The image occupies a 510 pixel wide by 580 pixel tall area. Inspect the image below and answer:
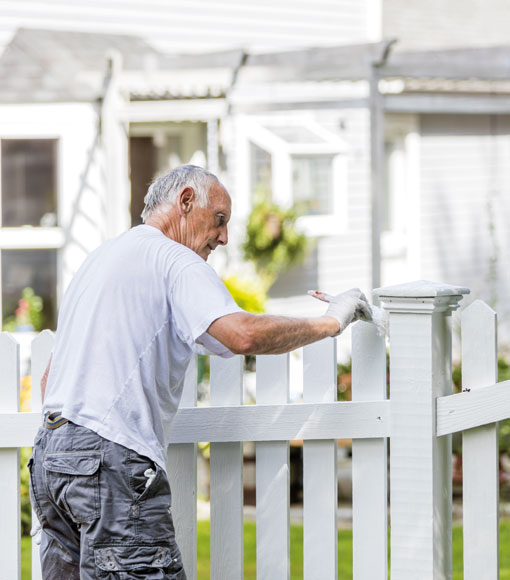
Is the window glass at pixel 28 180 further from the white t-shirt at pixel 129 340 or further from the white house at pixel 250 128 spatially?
the white t-shirt at pixel 129 340

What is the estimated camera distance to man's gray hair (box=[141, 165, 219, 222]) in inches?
96.8

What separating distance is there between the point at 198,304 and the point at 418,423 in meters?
0.85

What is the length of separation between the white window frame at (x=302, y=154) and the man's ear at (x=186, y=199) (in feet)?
19.5

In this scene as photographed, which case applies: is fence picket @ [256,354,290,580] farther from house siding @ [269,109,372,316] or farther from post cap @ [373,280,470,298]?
house siding @ [269,109,372,316]

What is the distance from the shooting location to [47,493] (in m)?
2.37

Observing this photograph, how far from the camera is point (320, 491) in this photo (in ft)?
9.12

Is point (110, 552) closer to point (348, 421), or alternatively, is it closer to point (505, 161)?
point (348, 421)

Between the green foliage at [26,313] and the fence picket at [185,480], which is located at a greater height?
the green foliage at [26,313]

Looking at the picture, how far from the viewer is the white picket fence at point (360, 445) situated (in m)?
2.68

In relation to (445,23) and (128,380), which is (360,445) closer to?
(128,380)

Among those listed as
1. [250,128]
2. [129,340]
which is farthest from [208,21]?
[129,340]

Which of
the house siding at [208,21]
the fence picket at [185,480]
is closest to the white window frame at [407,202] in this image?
the house siding at [208,21]

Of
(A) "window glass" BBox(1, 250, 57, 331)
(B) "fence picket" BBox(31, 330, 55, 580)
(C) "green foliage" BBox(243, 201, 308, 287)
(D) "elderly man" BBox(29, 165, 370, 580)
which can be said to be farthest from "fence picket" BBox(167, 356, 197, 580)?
(C) "green foliage" BBox(243, 201, 308, 287)

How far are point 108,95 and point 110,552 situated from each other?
19.3ft
